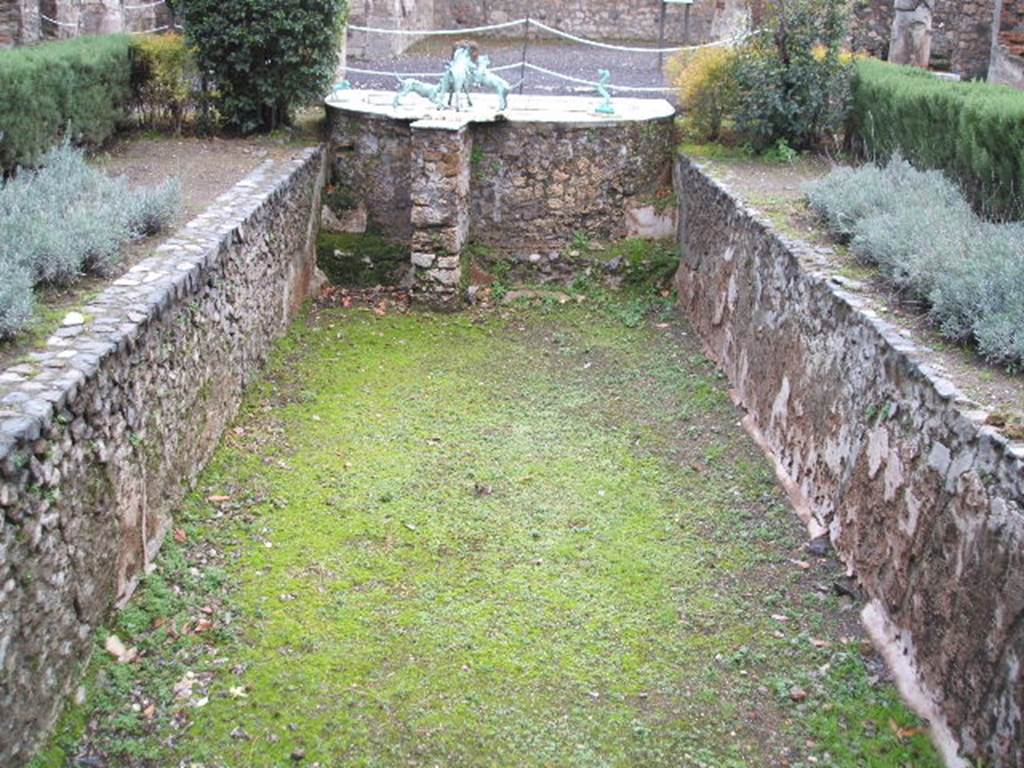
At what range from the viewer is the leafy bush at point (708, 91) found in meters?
11.1

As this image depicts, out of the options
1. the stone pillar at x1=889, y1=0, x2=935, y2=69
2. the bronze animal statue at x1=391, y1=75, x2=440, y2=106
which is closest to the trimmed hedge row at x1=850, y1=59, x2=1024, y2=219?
the bronze animal statue at x1=391, y1=75, x2=440, y2=106

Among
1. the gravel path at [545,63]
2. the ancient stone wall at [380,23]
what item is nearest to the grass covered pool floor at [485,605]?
the gravel path at [545,63]

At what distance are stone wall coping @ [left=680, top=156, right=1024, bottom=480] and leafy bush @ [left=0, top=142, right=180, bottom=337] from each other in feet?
13.2

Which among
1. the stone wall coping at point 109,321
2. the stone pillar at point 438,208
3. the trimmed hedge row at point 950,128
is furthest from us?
the stone pillar at point 438,208

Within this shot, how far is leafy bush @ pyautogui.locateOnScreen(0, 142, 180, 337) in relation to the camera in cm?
548

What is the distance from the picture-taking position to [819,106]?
10.8 meters

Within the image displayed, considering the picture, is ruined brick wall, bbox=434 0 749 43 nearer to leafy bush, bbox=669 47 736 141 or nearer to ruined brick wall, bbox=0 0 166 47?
ruined brick wall, bbox=0 0 166 47

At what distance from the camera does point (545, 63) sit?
19000 millimetres

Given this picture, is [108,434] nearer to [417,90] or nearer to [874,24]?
[417,90]

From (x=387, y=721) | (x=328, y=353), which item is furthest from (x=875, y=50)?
(x=387, y=721)

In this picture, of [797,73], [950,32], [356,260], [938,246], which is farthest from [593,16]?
[938,246]

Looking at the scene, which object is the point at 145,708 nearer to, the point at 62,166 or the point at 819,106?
the point at 62,166

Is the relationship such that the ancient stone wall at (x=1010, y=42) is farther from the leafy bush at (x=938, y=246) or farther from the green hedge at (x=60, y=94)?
the green hedge at (x=60, y=94)

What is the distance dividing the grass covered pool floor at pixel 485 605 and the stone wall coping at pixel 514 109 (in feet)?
11.1
